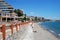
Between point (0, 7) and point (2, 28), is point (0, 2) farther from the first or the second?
point (2, 28)

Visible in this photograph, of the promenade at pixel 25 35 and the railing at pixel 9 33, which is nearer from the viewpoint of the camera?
the railing at pixel 9 33

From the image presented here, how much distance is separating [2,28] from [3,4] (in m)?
61.0

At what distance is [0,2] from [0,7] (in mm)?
3584

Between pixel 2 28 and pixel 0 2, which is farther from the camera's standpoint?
pixel 0 2

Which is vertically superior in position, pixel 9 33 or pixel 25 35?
pixel 9 33

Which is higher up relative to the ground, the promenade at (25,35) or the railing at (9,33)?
the railing at (9,33)

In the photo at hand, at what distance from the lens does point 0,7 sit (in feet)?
231

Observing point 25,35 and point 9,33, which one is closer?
point 9,33

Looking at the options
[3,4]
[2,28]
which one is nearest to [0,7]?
[3,4]

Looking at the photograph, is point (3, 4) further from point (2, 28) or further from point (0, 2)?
point (2, 28)

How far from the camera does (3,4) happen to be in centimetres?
6862

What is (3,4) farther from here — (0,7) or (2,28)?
(2,28)

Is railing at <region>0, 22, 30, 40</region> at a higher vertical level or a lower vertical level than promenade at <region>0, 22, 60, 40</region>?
higher

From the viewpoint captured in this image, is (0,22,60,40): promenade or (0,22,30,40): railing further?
(0,22,60,40): promenade
